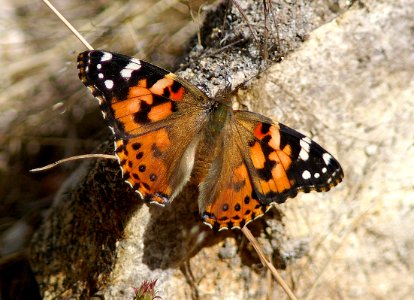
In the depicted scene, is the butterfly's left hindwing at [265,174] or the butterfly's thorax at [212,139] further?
the butterfly's thorax at [212,139]

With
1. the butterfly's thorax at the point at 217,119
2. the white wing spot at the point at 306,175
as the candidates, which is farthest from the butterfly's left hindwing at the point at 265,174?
the butterfly's thorax at the point at 217,119

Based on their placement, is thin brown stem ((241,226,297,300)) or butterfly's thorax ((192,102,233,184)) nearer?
thin brown stem ((241,226,297,300))

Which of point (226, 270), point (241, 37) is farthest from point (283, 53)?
point (226, 270)

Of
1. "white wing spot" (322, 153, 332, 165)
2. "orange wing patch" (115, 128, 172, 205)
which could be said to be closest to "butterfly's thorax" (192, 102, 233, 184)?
"orange wing patch" (115, 128, 172, 205)

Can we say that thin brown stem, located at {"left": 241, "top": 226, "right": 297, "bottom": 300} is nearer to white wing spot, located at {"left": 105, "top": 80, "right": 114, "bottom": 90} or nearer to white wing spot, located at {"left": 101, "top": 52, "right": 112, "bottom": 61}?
white wing spot, located at {"left": 105, "top": 80, "right": 114, "bottom": 90}

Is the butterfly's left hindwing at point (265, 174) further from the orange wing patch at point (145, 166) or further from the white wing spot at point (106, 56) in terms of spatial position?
the white wing spot at point (106, 56)

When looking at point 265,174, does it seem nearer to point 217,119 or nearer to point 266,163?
point 266,163

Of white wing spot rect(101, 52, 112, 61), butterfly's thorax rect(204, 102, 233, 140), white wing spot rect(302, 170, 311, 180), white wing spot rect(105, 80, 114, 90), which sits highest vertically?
white wing spot rect(101, 52, 112, 61)

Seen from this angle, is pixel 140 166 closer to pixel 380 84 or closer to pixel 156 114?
pixel 156 114

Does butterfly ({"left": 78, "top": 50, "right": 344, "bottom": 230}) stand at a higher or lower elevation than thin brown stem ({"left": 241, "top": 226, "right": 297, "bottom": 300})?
higher
